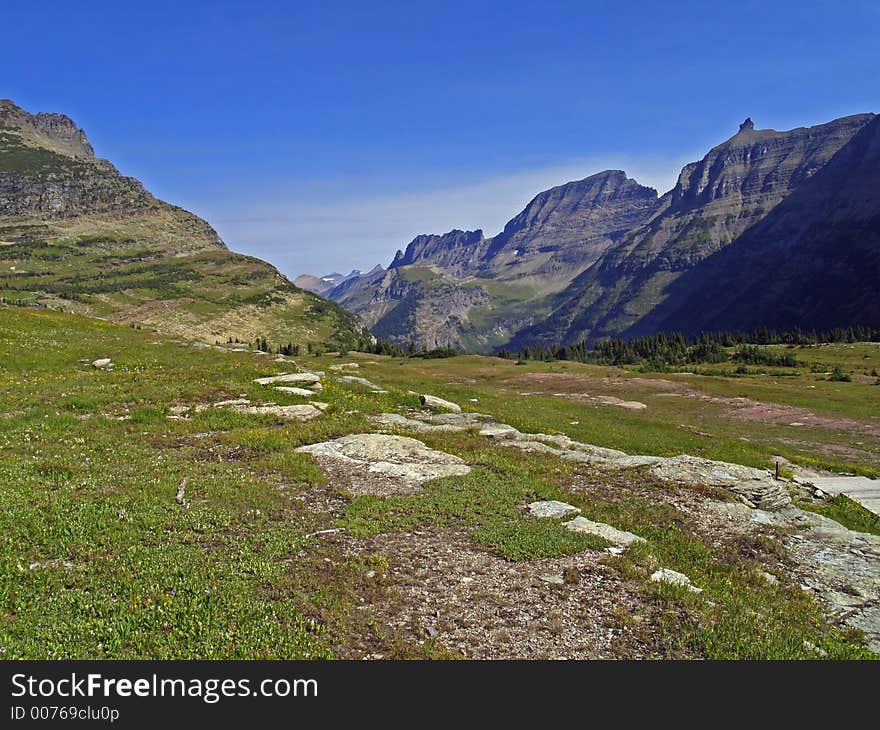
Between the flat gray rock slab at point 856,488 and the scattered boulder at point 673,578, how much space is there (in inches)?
675

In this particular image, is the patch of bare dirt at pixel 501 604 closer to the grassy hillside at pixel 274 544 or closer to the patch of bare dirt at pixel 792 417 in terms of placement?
the grassy hillside at pixel 274 544

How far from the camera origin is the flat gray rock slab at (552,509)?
55.7ft

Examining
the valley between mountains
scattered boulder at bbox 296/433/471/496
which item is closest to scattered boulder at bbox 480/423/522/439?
the valley between mountains

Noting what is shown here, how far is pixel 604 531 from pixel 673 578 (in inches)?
110

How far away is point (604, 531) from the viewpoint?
15656mm

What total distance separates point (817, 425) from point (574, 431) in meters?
31.7

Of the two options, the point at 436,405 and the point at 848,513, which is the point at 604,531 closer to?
the point at 848,513

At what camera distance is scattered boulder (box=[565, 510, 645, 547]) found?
1514cm

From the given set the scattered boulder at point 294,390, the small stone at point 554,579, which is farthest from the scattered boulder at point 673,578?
the scattered boulder at point 294,390

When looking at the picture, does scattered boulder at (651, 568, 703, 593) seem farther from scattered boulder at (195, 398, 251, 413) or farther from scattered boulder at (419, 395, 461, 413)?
scattered boulder at (419, 395, 461, 413)

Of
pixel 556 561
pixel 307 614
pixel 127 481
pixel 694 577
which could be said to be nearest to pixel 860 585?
pixel 694 577

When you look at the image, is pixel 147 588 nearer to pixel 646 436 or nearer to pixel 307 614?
pixel 307 614

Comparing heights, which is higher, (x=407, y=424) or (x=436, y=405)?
(x=436, y=405)

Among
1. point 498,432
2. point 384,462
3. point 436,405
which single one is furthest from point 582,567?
point 436,405
